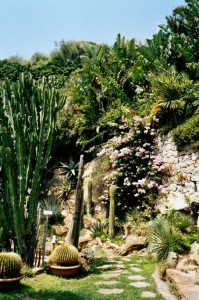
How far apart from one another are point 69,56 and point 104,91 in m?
9.76

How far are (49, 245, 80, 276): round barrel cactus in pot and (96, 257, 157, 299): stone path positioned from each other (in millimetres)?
668

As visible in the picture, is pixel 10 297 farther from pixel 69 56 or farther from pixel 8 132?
pixel 69 56

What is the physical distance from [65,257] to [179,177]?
4572 millimetres

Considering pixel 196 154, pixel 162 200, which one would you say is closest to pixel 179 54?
pixel 196 154

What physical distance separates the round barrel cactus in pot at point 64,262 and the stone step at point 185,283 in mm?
2003

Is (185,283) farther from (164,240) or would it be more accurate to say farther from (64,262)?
(64,262)

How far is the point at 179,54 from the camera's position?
1370 cm

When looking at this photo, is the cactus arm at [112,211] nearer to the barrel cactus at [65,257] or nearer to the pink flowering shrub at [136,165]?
the pink flowering shrub at [136,165]

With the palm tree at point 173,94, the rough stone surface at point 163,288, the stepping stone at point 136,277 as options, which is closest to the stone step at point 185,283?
the rough stone surface at point 163,288

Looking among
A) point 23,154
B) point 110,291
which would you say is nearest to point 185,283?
point 110,291

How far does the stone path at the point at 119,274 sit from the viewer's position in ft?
20.0

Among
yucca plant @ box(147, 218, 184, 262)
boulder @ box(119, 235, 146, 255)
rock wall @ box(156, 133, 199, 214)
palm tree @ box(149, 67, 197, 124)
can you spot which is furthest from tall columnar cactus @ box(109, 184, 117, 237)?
yucca plant @ box(147, 218, 184, 262)

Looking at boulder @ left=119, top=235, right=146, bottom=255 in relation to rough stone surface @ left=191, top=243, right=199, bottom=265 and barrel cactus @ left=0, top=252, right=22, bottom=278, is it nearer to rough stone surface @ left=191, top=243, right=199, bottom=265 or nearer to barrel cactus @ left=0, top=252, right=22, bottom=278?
rough stone surface @ left=191, top=243, right=199, bottom=265

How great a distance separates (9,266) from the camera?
6250mm
